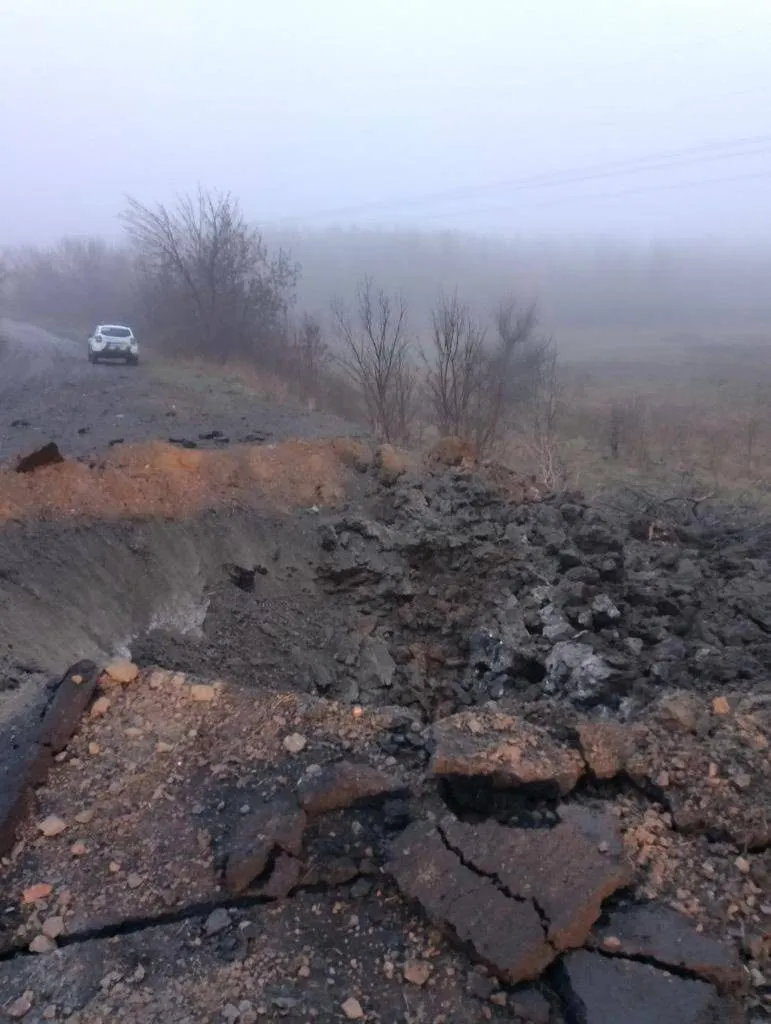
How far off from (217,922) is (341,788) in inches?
30.9

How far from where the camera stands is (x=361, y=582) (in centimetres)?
831

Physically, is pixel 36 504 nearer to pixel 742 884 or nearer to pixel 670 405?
pixel 742 884

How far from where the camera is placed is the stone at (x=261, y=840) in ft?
11.4

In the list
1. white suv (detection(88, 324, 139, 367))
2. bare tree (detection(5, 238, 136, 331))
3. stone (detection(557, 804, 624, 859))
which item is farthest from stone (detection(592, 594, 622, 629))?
bare tree (detection(5, 238, 136, 331))

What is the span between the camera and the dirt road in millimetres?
11836

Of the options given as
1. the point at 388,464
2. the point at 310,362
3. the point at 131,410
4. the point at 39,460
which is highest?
the point at 39,460

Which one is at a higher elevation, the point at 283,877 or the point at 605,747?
the point at 605,747

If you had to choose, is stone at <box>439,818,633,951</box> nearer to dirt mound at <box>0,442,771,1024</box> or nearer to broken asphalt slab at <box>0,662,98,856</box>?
dirt mound at <box>0,442,771,1024</box>

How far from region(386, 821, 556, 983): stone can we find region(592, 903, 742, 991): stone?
0.90 feet

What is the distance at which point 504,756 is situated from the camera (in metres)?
3.87

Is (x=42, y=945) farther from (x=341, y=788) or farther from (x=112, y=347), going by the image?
(x=112, y=347)

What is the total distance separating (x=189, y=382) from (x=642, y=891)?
59.8 feet

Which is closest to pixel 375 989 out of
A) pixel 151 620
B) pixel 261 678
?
pixel 261 678

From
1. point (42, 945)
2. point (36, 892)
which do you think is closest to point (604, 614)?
point (36, 892)
